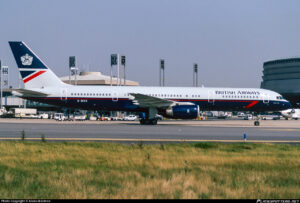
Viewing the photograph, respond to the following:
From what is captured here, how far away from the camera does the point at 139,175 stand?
9.94m

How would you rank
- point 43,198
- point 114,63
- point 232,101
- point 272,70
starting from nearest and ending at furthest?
1. point 43,198
2. point 232,101
3. point 114,63
4. point 272,70

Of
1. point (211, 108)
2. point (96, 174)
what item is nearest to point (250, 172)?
point (96, 174)

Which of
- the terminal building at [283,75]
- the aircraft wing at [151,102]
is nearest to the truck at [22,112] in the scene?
the aircraft wing at [151,102]

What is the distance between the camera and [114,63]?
276 ft

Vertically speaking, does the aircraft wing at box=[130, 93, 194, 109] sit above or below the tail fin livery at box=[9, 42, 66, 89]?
below

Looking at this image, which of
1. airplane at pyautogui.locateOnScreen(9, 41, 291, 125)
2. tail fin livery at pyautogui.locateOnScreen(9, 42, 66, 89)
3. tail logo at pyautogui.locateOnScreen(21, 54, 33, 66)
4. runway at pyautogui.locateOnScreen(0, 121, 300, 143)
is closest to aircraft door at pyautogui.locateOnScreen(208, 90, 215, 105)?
airplane at pyautogui.locateOnScreen(9, 41, 291, 125)

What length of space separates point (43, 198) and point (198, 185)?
364cm

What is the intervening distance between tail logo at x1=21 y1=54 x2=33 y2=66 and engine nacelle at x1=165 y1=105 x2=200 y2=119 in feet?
51.9

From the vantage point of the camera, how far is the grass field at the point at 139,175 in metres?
8.00

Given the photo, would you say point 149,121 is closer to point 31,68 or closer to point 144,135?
point 31,68

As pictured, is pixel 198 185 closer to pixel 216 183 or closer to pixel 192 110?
pixel 216 183

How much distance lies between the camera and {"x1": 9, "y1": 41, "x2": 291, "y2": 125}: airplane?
3750 cm

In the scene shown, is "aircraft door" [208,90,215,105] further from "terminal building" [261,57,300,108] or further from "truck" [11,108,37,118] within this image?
"terminal building" [261,57,300,108]

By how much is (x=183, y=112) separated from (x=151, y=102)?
3552 mm
